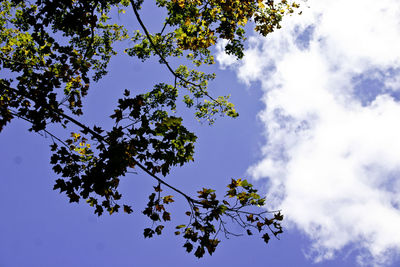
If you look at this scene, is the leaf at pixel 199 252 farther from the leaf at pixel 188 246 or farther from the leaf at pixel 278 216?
the leaf at pixel 278 216

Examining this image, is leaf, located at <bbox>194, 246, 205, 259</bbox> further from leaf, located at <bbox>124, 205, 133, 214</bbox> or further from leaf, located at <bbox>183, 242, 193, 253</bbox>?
leaf, located at <bbox>124, 205, 133, 214</bbox>

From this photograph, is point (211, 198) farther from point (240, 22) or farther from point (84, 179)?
point (240, 22)

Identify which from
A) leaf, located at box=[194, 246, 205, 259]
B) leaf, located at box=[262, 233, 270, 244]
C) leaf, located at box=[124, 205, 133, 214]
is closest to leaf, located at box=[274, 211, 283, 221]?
leaf, located at box=[262, 233, 270, 244]

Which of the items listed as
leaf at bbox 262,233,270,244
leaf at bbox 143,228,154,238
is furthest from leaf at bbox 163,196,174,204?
leaf at bbox 262,233,270,244

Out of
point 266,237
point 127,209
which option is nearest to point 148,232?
point 127,209

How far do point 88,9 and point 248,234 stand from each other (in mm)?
5324

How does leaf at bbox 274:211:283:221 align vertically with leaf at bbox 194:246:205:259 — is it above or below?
above

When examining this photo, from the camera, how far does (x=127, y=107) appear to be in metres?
3.90

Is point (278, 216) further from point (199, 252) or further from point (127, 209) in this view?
point (127, 209)

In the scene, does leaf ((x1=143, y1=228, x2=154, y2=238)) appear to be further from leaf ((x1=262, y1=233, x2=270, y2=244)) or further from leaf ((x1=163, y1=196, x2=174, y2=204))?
leaf ((x1=262, y1=233, x2=270, y2=244))

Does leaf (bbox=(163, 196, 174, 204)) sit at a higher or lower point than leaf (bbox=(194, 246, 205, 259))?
higher

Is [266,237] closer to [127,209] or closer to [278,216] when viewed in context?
[278,216]

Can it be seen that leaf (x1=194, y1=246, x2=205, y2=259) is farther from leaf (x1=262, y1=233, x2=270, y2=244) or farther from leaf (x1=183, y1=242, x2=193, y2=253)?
leaf (x1=262, y1=233, x2=270, y2=244)

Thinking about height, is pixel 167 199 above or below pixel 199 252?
above
